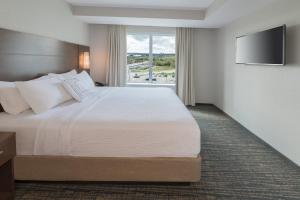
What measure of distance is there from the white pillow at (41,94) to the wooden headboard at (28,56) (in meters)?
0.35

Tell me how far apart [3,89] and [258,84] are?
139 inches

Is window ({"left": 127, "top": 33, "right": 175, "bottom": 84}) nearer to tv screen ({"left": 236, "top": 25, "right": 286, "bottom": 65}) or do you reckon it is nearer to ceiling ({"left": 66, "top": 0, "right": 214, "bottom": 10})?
ceiling ({"left": 66, "top": 0, "right": 214, "bottom": 10})

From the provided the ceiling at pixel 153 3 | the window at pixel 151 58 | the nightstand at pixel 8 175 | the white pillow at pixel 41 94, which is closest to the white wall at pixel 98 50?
the window at pixel 151 58

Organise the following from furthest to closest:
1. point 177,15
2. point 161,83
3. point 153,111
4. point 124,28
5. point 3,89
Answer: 1. point 161,83
2. point 124,28
3. point 177,15
4. point 153,111
5. point 3,89

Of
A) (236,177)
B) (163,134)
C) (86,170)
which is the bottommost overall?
(236,177)

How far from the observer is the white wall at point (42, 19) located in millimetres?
3209

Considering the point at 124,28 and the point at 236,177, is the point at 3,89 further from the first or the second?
the point at 124,28

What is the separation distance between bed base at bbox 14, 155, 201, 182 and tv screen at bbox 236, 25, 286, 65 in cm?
189

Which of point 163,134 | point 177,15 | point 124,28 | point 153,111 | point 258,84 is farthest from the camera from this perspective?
point 124,28

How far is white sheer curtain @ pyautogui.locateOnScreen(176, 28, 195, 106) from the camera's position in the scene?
6.90m

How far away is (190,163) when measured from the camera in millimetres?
2510

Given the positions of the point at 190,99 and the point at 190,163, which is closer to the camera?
the point at 190,163

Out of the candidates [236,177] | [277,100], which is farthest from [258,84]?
[236,177]

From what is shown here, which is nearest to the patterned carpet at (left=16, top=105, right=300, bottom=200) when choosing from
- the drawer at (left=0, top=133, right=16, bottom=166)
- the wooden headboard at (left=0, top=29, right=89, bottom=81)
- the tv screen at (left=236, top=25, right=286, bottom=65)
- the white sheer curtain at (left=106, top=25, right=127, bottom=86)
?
the drawer at (left=0, top=133, right=16, bottom=166)
